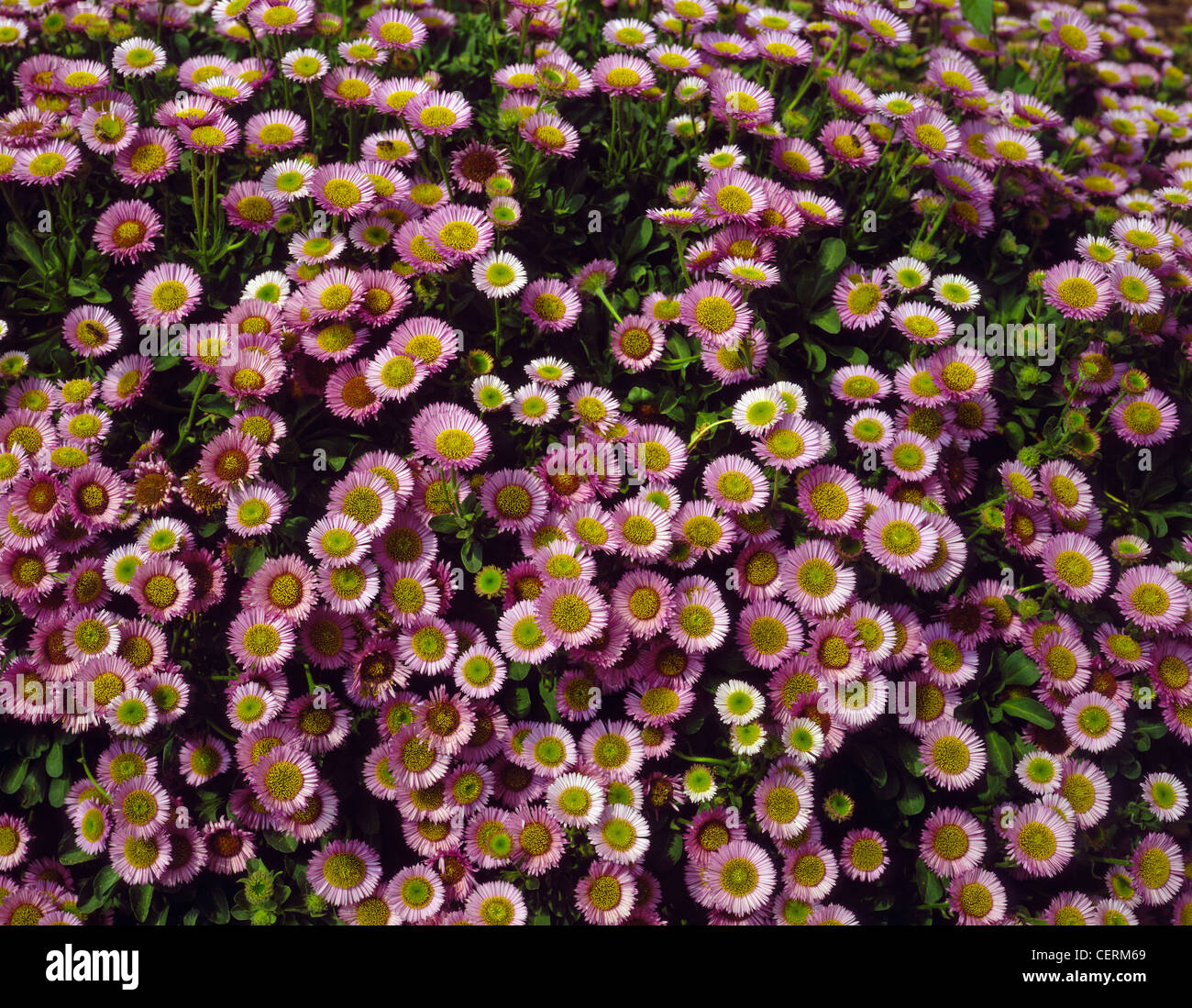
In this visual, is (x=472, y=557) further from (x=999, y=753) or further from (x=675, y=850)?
(x=999, y=753)

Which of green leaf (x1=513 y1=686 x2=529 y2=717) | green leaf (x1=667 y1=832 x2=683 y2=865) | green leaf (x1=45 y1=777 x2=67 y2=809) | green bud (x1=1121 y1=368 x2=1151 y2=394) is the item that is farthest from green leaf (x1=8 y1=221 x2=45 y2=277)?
green bud (x1=1121 y1=368 x2=1151 y2=394)

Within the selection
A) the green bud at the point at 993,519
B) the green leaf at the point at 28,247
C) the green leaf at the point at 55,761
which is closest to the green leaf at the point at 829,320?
the green bud at the point at 993,519

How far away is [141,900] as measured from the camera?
9.06 ft

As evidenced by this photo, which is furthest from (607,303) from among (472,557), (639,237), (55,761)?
(55,761)

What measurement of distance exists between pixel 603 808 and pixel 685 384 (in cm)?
147

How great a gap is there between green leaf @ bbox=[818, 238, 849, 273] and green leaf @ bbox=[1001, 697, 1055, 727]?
163 cm

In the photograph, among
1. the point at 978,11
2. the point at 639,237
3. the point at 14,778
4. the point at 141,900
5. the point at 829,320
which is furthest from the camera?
the point at 978,11

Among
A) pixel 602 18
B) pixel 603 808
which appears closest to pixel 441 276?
pixel 603 808

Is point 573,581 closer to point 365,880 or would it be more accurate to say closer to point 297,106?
point 365,880

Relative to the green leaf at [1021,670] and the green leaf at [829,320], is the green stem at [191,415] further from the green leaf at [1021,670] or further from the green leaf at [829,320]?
the green leaf at [1021,670]

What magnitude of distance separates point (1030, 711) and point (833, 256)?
5.65 ft

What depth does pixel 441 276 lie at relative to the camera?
3.12 metres

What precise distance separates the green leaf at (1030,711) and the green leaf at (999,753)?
97 mm

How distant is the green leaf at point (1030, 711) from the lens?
3018 millimetres
